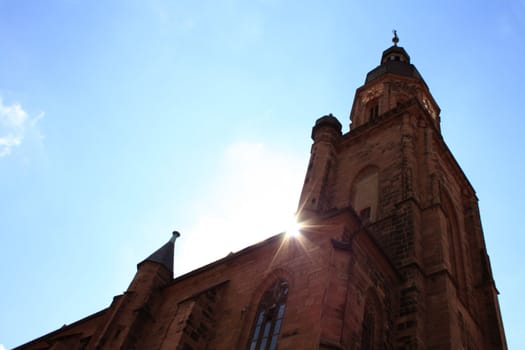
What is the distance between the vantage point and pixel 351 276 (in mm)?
11594

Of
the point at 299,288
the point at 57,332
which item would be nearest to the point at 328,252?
the point at 299,288

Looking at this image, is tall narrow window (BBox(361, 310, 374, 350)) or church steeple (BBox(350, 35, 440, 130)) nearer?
tall narrow window (BBox(361, 310, 374, 350))

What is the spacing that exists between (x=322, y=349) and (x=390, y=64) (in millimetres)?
22095

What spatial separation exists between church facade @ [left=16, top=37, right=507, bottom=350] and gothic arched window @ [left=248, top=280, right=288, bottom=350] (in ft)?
0.11

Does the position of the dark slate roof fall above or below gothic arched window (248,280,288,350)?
above

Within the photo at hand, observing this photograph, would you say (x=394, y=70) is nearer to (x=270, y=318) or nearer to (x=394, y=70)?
(x=394, y=70)

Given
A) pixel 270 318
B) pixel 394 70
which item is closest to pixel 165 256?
pixel 270 318

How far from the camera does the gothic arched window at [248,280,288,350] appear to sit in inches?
478

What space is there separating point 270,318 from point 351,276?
253 centimetres

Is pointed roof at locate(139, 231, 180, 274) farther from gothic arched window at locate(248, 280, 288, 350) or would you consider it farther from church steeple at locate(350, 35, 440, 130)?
church steeple at locate(350, 35, 440, 130)

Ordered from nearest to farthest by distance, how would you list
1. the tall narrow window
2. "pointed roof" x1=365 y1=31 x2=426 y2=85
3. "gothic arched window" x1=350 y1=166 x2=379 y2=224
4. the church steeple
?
1. the tall narrow window
2. "gothic arched window" x1=350 y1=166 x2=379 y2=224
3. the church steeple
4. "pointed roof" x1=365 y1=31 x2=426 y2=85

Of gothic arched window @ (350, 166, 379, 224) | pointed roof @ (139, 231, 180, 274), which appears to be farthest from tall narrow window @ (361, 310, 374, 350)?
pointed roof @ (139, 231, 180, 274)

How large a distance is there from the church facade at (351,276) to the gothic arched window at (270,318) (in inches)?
1.4

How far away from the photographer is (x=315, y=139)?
23.8 meters
